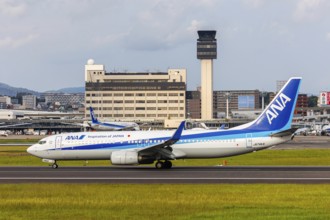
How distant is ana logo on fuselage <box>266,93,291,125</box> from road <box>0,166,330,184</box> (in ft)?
13.7

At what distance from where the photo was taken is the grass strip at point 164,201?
80.9ft

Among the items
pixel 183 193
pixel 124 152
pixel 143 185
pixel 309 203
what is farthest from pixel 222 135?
pixel 309 203

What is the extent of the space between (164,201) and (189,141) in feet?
69.3

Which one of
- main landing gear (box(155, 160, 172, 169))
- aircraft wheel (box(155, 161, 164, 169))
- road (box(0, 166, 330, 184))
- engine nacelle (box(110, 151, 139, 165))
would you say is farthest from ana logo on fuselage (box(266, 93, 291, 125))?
engine nacelle (box(110, 151, 139, 165))

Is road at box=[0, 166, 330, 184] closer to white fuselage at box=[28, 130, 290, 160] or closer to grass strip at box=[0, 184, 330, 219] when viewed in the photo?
white fuselage at box=[28, 130, 290, 160]

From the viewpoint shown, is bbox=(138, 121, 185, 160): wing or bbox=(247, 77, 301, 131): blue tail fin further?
bbox=(247, 77, 301, 131): blue tail fin

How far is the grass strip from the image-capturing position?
24.7 m

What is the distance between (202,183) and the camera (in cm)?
3634

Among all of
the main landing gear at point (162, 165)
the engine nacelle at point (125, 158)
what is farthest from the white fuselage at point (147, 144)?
the engine nacelle at point (125, 158)

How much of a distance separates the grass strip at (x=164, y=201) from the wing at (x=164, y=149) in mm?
12125

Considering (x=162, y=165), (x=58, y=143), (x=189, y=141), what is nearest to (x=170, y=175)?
(x=162, y=165)

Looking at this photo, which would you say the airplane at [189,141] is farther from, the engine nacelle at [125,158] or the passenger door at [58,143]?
the passenger door at [58,143]

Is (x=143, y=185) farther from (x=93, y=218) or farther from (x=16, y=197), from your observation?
(x=93, y=218)

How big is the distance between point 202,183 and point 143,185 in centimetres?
323
